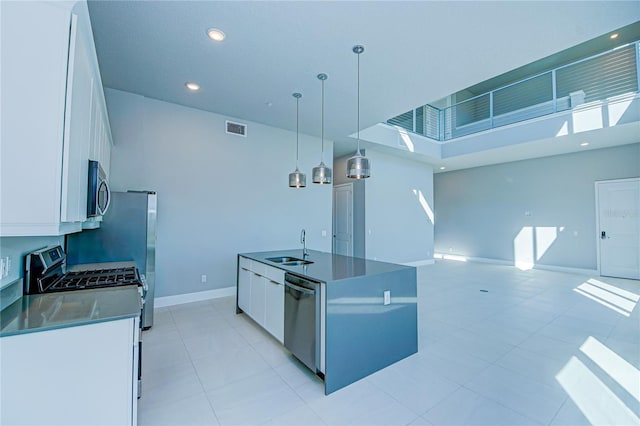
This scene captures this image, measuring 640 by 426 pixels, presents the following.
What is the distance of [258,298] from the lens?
3.28 meters

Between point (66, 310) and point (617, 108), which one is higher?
point (617, 108)

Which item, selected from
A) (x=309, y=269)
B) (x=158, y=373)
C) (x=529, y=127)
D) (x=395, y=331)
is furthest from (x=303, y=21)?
(x=529, y=127)

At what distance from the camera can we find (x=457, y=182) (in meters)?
9.52

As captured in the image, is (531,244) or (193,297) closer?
(193,297)

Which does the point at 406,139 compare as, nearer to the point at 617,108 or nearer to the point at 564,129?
the point at 564,129

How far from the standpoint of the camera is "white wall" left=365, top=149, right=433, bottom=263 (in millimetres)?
7047

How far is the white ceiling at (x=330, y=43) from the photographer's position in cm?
237

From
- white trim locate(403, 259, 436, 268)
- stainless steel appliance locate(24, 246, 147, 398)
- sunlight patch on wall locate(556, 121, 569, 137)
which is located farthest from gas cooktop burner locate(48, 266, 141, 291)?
sunlight patch on wall locate(556, 121, 569, 137)

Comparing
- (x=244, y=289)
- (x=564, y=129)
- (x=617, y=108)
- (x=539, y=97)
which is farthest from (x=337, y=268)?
(x=539, y=97)

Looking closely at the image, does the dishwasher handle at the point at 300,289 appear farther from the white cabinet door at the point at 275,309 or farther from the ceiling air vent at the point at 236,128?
the ceiling air vent at the point at 236,128

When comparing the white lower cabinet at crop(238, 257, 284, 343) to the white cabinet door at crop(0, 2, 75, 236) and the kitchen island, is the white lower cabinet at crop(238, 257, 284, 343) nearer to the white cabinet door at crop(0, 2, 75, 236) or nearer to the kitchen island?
the kitchen island

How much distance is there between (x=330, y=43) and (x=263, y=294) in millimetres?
2811

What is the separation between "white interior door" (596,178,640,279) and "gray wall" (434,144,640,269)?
160 millimetres

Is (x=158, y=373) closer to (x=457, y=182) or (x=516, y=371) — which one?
(x=516, y=371)
